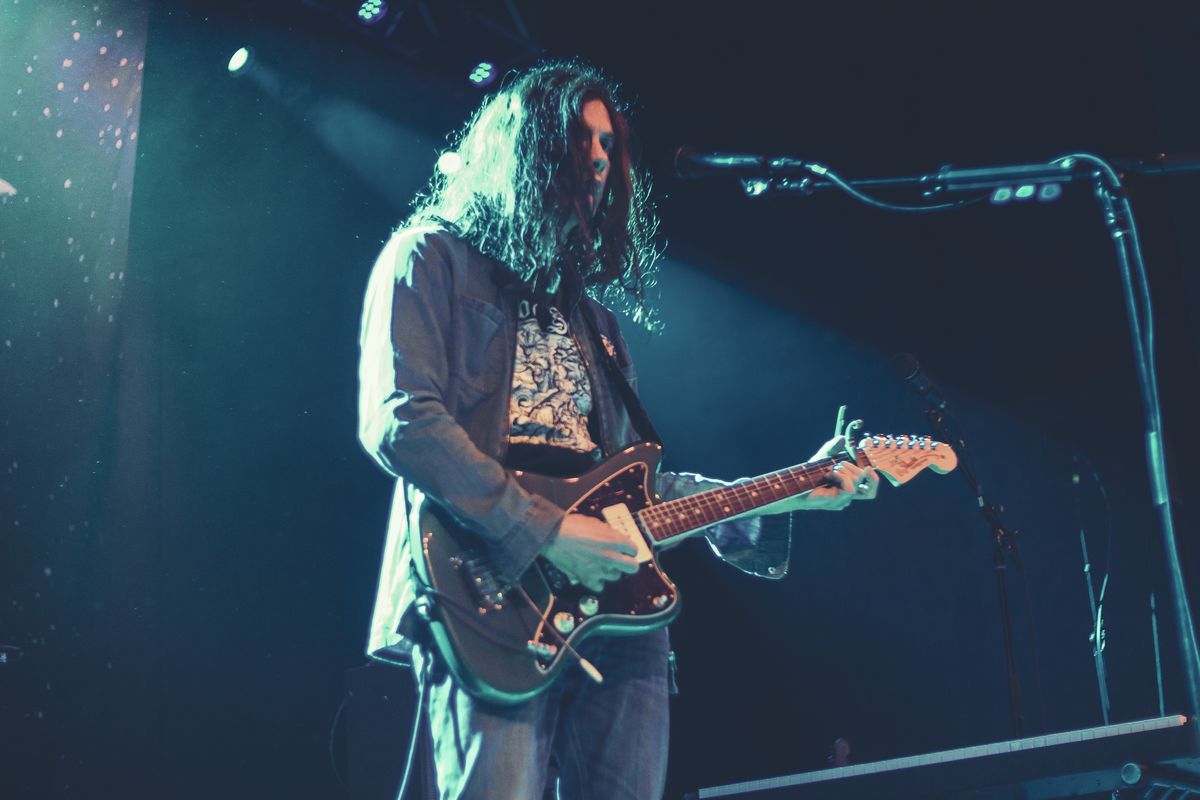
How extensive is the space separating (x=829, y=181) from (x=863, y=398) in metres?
2.80

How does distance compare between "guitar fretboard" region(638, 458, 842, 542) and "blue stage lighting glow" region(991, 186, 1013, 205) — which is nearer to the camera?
"guitar fretboard" region(638, 458, 842, 542)

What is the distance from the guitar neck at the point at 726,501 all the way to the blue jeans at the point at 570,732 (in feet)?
0.70

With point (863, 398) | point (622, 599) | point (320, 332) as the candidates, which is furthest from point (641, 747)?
point (863, 398)

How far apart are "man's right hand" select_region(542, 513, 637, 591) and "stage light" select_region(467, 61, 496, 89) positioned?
342 cm

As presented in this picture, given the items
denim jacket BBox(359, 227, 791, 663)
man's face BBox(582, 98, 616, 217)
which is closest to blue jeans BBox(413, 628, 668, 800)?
denim jacket BBox(359, 227, 791, 663)

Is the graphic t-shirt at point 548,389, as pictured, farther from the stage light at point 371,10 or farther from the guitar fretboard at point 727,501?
the stage light at point 371,10

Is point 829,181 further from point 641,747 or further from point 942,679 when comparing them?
point 942,679

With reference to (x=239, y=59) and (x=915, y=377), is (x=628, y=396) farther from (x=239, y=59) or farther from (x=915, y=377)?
(x=239, y=59)

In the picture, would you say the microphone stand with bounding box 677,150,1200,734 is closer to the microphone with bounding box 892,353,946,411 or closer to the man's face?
the man's face

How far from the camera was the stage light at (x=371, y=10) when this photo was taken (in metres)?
4.36

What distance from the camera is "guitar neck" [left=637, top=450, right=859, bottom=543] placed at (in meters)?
2.08

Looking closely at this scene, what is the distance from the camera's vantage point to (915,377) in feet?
11.8

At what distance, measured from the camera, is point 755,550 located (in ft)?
7.71

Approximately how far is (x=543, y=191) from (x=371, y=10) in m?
2.51
